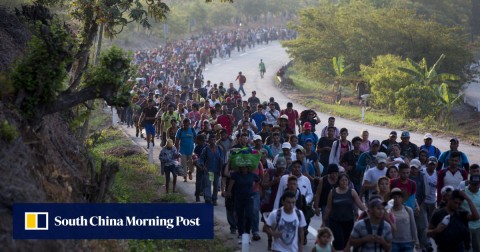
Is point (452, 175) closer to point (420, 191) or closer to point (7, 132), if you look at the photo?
point (420, 191)

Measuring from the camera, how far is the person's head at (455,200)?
1080 centimetres

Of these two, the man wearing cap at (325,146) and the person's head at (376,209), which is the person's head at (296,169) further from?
the man wearing cap at (325,146)

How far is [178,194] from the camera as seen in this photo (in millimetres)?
17672

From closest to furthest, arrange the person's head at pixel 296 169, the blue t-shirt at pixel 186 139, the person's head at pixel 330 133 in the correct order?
the person's head at pixel 296 169 < the person's head at pixel 330 133 < the blue t-shirt at pixel 186 139

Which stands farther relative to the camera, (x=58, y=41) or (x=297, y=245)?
(x=58, y=41)

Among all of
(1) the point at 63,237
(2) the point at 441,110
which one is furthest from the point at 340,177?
(2) the point at 441,110

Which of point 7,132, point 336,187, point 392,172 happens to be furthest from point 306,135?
point 7,132

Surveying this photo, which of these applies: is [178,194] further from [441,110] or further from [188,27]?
[188,27]

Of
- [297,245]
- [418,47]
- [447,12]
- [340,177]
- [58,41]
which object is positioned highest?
[447,12]

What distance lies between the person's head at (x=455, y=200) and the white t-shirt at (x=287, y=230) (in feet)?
6.63

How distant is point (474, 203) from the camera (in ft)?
38.7

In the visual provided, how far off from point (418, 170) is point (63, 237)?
6.05 m

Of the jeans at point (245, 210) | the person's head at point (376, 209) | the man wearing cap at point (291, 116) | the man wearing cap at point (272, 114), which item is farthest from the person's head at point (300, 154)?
the man wearing cap at point (272, 114)

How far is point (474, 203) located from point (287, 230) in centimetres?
310
